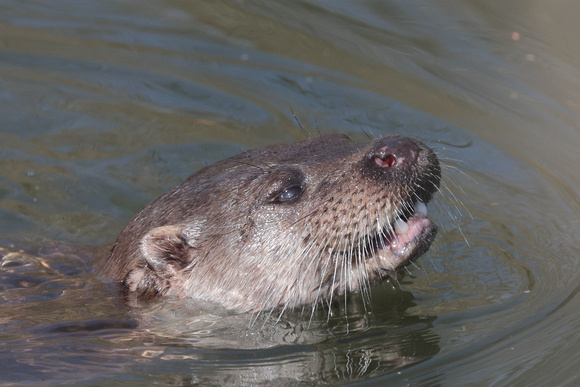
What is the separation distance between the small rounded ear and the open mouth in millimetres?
1150

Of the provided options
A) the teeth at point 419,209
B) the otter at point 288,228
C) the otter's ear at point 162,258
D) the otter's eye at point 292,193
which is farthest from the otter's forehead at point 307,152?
the otter's ear at point 162,258

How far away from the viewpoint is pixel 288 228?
5418 millimetres

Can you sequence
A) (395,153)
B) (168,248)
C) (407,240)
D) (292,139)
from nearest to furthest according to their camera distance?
1. (395,153)
2. (407,240)
3. (168,248)
4. (292,139)

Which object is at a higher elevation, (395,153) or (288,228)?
(395,153)

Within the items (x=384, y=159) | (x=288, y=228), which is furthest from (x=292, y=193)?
(x=384, y=159)

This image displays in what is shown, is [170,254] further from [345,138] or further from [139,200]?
[139,200]

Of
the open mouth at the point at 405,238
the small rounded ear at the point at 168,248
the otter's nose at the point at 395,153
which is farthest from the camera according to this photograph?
the small rounded ear at the point at 168,248

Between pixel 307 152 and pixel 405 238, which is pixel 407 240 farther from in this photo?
pixel 307 152

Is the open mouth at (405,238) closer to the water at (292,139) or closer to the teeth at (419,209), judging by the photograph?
the teeth at (419,209)

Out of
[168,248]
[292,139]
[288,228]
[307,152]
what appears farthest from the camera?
[292,139]

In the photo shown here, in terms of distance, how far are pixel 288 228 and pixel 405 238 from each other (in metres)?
0.67

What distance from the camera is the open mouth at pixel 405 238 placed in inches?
206

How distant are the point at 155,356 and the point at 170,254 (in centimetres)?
60

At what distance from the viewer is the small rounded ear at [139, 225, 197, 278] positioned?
18.0 feet
